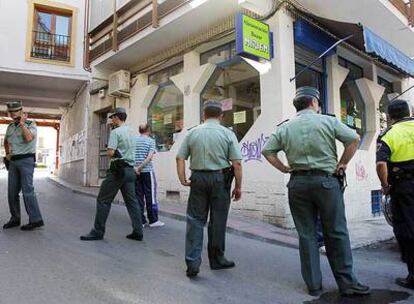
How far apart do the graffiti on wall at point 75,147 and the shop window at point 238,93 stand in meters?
7.30

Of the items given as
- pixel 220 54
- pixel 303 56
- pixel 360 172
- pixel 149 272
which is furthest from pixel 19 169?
pixel 360 172

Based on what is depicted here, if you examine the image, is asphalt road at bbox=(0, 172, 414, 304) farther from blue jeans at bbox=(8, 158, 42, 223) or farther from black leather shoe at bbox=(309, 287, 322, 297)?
blue jeans at bbox=(8, 158, 42, 223)

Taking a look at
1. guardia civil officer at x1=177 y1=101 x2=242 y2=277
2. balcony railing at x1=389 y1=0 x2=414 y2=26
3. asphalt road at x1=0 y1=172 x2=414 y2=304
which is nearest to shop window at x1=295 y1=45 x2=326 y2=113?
balcony railing at x1=389 y1=0 x2=414 y2=26

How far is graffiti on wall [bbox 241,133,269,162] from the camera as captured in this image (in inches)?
308

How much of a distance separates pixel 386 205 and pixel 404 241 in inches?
81.8

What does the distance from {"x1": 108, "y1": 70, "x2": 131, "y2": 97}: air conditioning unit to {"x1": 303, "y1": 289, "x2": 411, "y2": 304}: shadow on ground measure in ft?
31.7

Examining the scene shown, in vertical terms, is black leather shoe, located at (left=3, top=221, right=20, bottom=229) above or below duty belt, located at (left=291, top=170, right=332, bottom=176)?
below

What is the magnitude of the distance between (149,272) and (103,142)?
428 inches

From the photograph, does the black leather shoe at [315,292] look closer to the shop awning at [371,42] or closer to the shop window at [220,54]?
the shop awning at [371,42]

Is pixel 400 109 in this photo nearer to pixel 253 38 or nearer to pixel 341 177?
pixel 341 177

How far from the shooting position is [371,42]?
7098 millimetres

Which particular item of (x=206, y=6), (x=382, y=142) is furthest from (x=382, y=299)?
(x=206, y=6)

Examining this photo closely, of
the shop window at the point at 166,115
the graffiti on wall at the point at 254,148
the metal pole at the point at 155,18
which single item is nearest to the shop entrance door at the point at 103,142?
the shop window at the point at 166,115

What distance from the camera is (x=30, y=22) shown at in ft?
46.3
